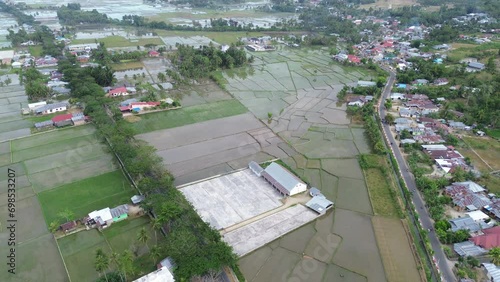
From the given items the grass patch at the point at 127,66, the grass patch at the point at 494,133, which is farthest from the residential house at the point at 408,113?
the grass patch at the point at 127,66

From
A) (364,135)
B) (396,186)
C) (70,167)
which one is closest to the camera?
(396,186)

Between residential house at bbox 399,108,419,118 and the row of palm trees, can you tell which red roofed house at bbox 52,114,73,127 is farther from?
residential house at bbox 399,108,419,118

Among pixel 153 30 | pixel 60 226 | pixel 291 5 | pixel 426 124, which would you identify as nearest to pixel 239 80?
pixel 426 124

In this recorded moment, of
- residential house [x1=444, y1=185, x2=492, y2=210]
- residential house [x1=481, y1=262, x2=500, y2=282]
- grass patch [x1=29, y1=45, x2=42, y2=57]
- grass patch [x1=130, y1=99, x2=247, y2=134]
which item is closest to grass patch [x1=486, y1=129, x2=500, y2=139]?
residential house [x1=444, y1=185, x2=492, y2=210]

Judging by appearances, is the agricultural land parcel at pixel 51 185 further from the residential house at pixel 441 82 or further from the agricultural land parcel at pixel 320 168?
the residential house at pixel 441 82

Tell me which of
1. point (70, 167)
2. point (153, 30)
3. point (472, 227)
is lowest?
point (153, 30)

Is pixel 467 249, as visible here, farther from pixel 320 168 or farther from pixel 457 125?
pixel 457 125

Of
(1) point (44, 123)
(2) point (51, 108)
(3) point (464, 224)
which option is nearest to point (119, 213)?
(1) point (44, 123)

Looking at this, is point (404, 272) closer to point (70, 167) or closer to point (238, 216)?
point (238, 216)
